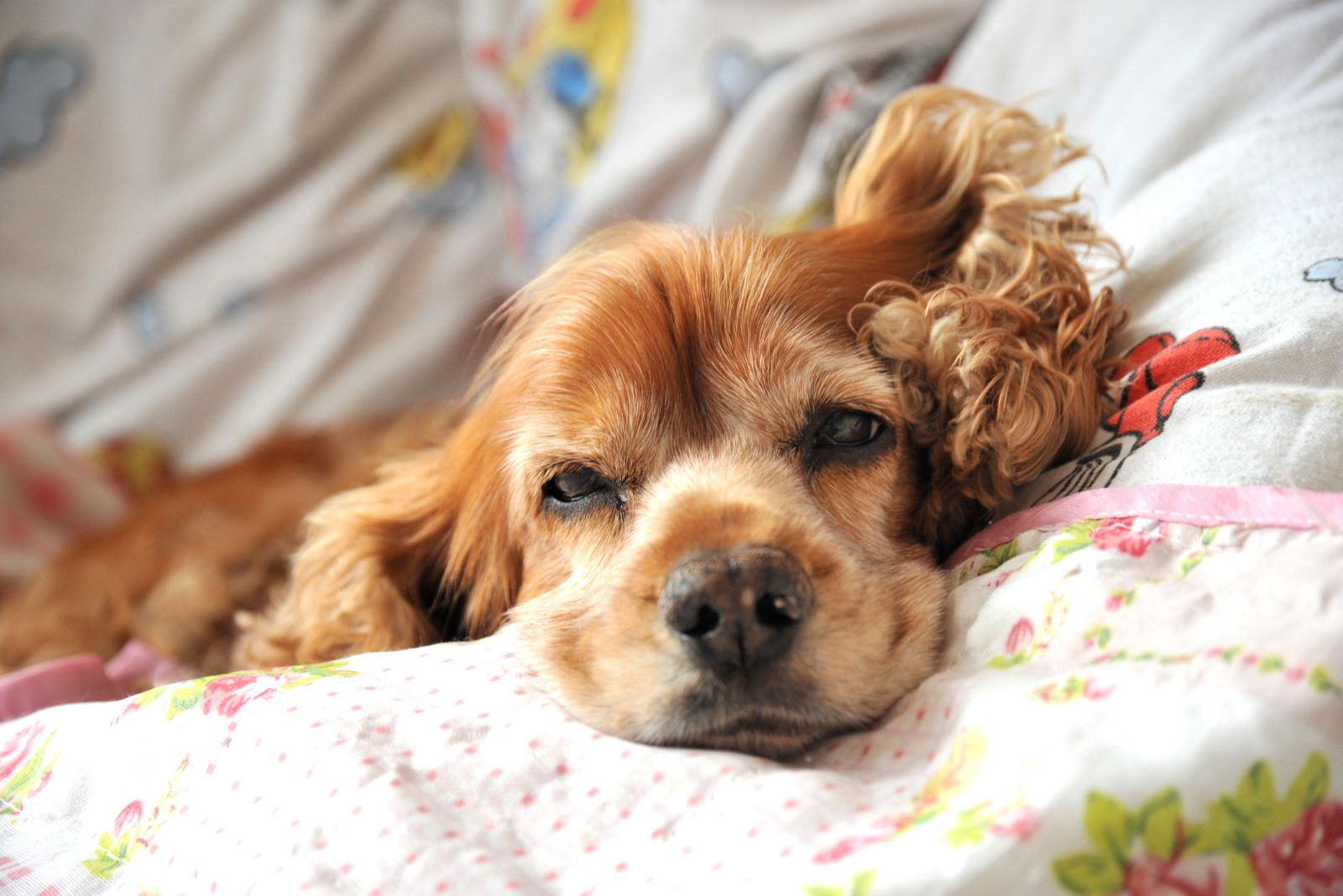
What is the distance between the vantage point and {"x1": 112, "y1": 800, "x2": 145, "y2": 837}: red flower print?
1.17 m

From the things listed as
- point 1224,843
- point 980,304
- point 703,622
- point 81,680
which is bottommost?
point 81,680

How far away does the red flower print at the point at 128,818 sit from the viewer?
1170mm

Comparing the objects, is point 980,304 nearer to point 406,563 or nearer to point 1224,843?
point 1224,843

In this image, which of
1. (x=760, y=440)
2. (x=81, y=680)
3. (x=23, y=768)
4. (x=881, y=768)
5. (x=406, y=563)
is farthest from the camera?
(x=406, y=563)

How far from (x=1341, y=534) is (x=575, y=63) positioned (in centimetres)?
242

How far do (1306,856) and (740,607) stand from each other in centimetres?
55

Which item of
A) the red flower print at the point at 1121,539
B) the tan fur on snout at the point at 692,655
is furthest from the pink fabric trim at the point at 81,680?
the red flower print at the point at 1121,539

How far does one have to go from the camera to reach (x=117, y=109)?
3160 millimetres

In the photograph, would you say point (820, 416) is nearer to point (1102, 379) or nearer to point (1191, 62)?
point (1102, 379)

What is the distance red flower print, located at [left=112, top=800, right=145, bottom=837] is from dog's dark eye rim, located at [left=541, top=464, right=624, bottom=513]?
64 cm

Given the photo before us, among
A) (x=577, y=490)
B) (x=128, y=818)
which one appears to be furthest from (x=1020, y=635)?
(x=128, y=818)

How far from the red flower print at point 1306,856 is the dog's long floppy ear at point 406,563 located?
1.10 m

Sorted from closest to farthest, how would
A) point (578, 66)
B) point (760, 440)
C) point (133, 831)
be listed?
1. point (133, 831)
2. point (760, 440)
3. point (578, 66)

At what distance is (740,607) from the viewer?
116 cm
